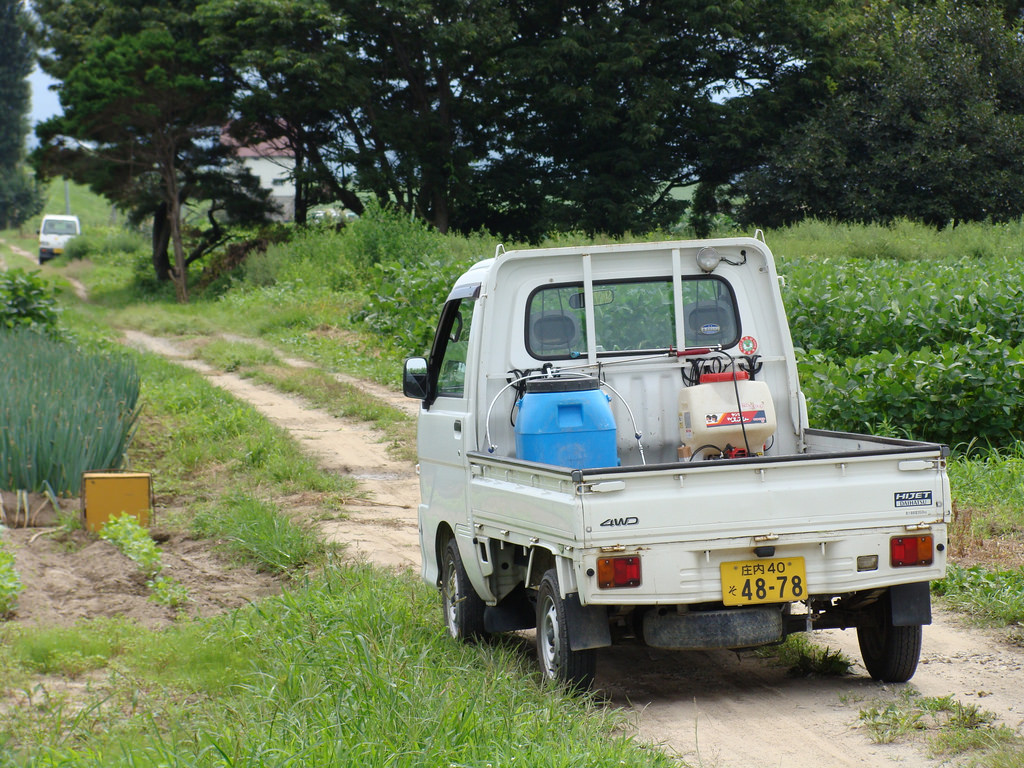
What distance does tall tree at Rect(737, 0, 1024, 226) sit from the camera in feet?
102

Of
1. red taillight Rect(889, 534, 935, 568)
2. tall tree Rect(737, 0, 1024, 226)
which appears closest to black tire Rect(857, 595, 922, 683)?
red taillight Rect(889, 534, 935, 568)

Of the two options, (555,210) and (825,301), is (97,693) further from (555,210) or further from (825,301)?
(555,210)

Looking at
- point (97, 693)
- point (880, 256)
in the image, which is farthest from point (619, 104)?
point (97, 693)

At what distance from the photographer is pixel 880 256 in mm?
22328

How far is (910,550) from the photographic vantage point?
15.9ft

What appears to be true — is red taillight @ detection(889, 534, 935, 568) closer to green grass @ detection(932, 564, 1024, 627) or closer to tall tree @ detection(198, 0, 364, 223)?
green grass @ detection(932, 564, 1024, 627)

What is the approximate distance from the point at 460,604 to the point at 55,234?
4746 centimetres

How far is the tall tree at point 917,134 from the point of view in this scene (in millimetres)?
31109

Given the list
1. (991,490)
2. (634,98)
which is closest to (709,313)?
(991,490)

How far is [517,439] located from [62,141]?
2921cm

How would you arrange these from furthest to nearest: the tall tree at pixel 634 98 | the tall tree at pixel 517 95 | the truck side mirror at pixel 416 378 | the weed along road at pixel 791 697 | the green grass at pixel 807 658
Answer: the tall tree at pixel 634 98
the tall tree at pixel 517 95
the truck side mirror at pixel 416 378
the green grass at pixel 807 658
the weed along road at pixel 791 697

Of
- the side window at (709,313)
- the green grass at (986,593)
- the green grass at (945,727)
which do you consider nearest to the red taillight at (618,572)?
the green grass at (945,727)

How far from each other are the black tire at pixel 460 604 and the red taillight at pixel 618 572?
1379mm

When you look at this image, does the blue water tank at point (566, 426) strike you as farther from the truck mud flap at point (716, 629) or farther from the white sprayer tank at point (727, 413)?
the truck mud flap at point (716, 629)
